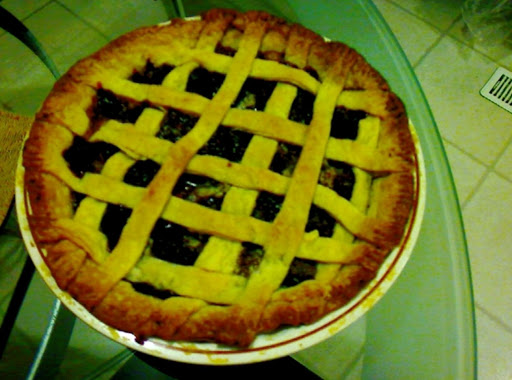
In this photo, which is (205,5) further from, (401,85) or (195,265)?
(195,265)

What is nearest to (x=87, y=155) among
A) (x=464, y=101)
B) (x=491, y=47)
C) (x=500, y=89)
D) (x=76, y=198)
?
(x=76, y=198)

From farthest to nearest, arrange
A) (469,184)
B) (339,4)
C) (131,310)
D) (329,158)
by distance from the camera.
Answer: (469,184), (339,4), (329,158), (131,310)

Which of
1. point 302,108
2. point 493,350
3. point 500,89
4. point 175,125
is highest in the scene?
point 500,89

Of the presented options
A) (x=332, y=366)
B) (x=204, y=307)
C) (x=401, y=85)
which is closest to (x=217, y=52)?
(x=401, y=85)

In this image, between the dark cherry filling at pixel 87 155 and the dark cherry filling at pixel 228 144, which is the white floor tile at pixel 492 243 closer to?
the dark cherry filling at pixel 228 144

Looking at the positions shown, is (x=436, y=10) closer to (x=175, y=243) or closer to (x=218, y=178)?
(x=218, y=178)

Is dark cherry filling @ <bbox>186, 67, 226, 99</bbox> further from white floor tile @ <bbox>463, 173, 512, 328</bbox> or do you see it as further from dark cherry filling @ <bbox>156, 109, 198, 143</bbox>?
white floor tile @ <bbox>463, 173, 512, 328</bbox>
